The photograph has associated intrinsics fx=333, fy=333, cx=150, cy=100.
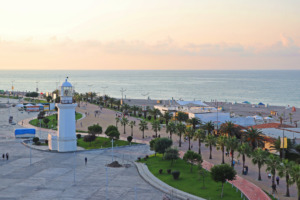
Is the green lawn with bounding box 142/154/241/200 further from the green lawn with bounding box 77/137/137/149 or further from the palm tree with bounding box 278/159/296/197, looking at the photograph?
the green lawn with bounding box 77/137/137/149

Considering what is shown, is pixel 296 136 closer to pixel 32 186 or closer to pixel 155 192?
pixel 155 192

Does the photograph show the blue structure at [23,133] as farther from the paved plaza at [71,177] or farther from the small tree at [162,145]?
the small tree at [162,145]

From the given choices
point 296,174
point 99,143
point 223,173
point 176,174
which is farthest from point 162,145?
point 296,174

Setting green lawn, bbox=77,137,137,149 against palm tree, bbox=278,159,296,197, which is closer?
palm tree, bbox=278,159,296,197

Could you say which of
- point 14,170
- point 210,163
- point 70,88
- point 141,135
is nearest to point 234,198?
point 210,163

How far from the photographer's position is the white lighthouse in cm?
5000

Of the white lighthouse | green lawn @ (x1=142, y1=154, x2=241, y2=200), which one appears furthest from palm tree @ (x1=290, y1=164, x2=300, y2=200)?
the white lighthouse

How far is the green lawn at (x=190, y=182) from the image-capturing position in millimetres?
31156

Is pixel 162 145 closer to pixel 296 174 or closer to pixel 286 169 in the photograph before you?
pixel 286 169

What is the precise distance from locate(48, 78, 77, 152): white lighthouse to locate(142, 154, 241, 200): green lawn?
13.8m

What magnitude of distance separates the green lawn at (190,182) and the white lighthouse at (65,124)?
45.4ft

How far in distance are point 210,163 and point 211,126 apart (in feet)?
30.3

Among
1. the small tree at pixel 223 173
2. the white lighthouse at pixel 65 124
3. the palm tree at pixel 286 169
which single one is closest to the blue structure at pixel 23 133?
the white lighthouse at pixel 65 124

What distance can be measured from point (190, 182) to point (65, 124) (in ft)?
77.0
